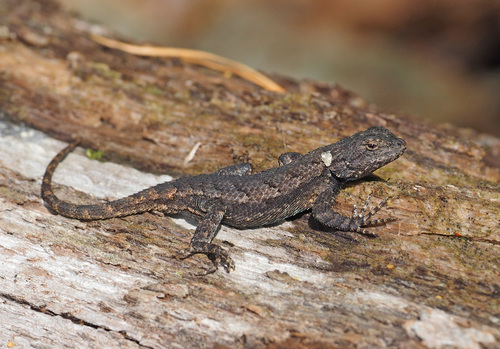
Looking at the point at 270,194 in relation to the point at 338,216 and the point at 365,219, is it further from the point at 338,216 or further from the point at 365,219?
the point at 365,219

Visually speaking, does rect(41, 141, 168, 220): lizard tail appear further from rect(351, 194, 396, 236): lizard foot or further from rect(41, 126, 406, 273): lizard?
rect(351, 194, 396, 236): lizard foot

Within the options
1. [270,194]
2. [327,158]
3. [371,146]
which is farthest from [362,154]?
[270,194]

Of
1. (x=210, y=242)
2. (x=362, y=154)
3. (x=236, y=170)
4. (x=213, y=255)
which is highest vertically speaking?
(x=362, y=154)

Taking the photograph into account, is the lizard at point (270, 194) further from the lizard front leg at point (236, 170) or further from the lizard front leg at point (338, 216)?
the lizard front leg at point (236, 170)

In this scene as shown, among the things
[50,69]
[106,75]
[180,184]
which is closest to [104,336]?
[180,184]

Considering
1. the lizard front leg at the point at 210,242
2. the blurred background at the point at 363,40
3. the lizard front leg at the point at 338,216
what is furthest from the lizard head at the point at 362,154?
the blurred background at the point at 363,40

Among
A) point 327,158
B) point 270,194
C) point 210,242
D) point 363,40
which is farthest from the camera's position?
point 363,40

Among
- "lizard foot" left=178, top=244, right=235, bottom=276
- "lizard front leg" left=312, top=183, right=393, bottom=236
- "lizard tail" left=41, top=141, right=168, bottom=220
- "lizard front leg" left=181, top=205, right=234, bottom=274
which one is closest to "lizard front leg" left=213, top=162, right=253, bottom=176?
"lizard front leg" left=181, top=205, right=234, bottom=274

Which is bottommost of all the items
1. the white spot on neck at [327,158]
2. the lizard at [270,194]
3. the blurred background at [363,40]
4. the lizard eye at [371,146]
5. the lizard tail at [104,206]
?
the lizard tail at [104,206]
